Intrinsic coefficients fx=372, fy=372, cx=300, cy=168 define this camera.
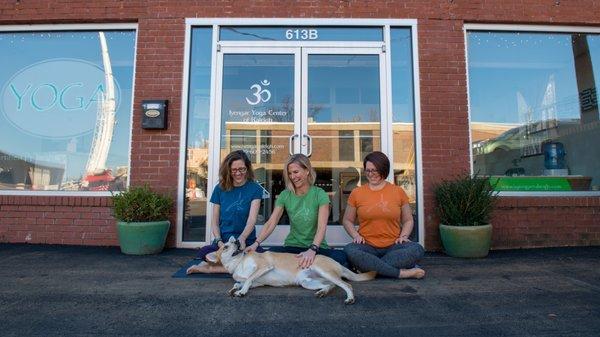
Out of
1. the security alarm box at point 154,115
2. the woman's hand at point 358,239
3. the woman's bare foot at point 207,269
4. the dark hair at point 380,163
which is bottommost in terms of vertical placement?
the woman's bare foot at point 207,269

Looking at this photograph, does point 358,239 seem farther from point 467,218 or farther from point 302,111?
point 302,111

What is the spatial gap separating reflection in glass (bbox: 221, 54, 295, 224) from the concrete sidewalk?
1635 mm

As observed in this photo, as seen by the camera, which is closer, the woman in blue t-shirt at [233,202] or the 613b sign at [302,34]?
the woman in blue t-shirt at [233,202]

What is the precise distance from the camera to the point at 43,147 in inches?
207

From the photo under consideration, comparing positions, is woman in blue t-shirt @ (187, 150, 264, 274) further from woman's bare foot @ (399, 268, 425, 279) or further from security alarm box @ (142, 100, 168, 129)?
security alarm box @ (142, 100, 168, 129)

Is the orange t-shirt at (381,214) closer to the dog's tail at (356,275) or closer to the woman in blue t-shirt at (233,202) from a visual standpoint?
the dog's tail at (356,275)

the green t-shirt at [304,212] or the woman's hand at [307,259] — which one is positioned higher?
the green t-shirt at [304,212]

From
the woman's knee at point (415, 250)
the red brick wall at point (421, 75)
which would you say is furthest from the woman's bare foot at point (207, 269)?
the woman's knee at point (415, 250)

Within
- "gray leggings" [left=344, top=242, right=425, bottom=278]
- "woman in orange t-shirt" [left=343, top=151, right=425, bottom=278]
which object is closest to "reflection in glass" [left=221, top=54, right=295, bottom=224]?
"woman in orange t-shirt" [left=343, top=151, right=425, bottom=278]

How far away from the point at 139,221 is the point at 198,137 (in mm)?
1281

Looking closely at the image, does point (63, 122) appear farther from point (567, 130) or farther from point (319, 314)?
point (567, 130)

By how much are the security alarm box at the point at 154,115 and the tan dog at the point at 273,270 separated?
92.8 inches

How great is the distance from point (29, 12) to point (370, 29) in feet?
15.2

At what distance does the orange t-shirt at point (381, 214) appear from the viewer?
3.43 meters
